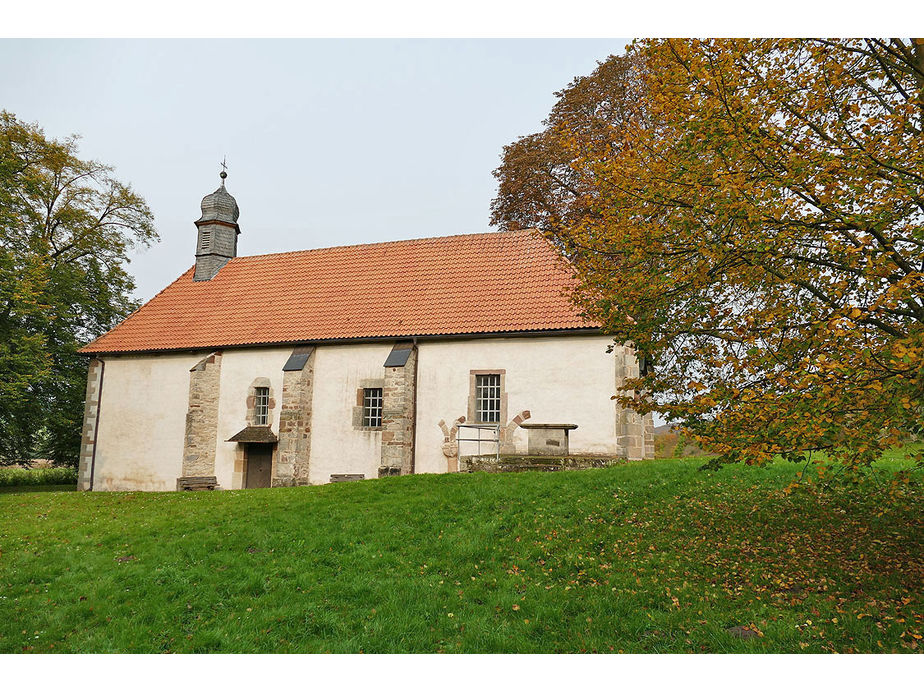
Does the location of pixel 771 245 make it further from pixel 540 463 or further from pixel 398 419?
pixel 398 419

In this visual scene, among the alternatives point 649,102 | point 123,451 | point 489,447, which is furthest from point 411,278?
point 649,102

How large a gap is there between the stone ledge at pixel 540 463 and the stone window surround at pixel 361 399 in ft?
15.1

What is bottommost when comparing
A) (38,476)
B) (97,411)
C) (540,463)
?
(38,476)

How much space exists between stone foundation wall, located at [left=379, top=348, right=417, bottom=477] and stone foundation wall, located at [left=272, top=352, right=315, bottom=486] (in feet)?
8.11

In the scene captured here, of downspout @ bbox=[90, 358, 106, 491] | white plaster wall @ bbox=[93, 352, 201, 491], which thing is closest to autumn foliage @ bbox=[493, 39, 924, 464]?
white plaster wall @ bbox=[93, 352, 201, 491]

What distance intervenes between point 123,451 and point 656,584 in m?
18.7

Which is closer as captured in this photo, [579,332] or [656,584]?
[656,584]

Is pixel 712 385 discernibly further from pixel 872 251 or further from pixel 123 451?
pixel 123 451

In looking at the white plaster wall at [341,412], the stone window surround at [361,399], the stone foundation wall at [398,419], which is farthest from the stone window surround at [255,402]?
the stone foundation wall at [398,419]

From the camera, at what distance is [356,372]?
18812mm

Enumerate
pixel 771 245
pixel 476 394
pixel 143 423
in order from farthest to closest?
1. pixel 143 423
2. pixel 476 394
3. pixel 771 245

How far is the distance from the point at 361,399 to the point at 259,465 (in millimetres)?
3681

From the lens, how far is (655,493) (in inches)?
443

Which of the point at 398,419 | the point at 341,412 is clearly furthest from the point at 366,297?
the point at 398,419
